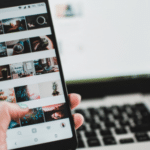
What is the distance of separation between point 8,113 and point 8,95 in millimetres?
26

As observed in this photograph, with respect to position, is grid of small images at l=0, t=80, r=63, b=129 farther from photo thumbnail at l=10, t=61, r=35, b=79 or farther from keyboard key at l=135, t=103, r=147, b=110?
keyboard key at l=135, t=103, r=147, b=110

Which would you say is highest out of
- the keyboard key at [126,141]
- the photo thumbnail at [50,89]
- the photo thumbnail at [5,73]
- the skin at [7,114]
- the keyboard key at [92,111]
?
the photo thumbnail at [5,73]

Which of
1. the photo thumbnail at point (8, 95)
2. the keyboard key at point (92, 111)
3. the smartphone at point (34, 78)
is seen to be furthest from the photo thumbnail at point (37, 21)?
the keyboard key at point (92, 111)

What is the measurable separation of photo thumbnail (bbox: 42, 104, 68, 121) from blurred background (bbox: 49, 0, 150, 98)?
17 centimetres

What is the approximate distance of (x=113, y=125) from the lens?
321 mm

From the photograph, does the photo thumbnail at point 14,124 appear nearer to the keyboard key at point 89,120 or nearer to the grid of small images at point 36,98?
the grid of small images at point 36,98

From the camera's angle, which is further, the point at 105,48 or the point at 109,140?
the point at 105,48

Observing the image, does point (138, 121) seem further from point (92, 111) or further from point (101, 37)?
point (101, 37)

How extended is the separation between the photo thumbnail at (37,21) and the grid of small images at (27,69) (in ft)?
0.18

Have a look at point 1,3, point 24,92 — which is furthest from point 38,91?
point 1,3

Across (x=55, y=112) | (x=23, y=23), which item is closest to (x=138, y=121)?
(x=55, y=112)

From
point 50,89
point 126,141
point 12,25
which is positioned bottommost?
point 126,141

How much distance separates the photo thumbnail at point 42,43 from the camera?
26 cm

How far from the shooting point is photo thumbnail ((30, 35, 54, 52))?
0.26 metres
